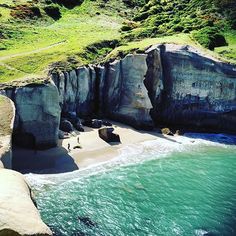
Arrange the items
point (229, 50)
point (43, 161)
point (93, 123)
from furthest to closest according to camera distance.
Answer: point (229, 50), point (93, 123), point (43, 161)

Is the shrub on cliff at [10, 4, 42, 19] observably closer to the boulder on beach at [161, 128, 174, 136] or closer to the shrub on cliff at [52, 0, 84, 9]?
the shrub on cliff at [52, 0, 84, 9]

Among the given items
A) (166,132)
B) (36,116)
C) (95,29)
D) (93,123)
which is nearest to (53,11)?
(95,29)

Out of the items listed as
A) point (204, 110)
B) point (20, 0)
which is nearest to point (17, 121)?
point (204, 110)

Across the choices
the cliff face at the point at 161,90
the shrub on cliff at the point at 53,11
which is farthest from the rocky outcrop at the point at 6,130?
the shrub on cliff at the point at 53,11

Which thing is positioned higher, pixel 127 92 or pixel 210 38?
pixel 210 38

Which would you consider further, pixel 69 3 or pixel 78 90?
pixel 69 3

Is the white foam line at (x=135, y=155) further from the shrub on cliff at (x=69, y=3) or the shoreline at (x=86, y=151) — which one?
the shrub on cliff at (x=69, y=3)

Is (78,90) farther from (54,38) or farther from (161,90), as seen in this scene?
(54,38)
